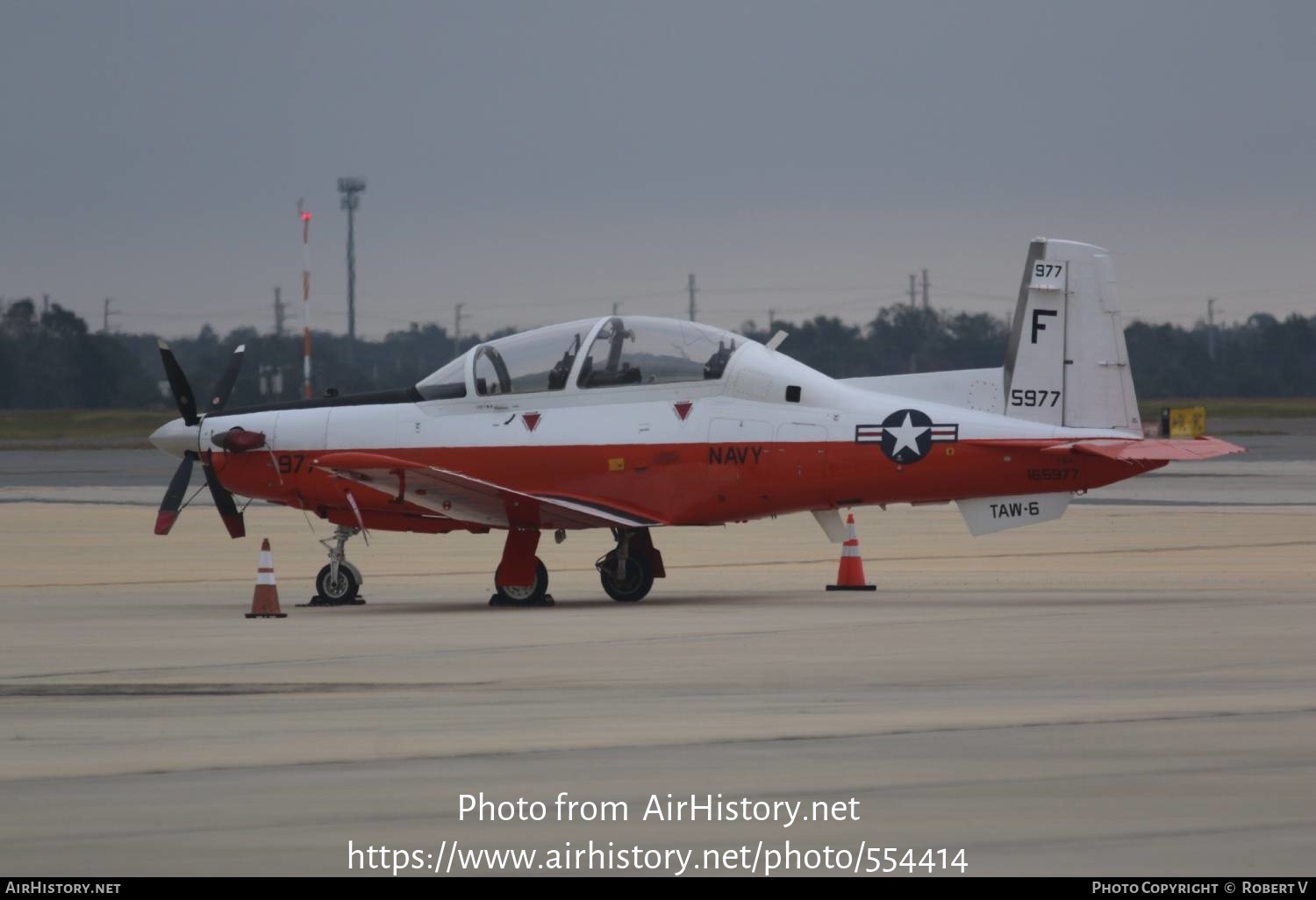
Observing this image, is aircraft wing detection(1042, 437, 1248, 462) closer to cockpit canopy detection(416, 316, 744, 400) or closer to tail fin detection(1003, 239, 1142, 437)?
tail fin detection(1003, 239, 1142, 437)

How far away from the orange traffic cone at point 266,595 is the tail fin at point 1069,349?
6093 mm

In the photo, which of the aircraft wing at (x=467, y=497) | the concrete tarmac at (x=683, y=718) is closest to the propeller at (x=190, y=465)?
the concrete tarmac at (x=683, y=718)

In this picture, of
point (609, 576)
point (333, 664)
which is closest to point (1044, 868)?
point (333, 664)

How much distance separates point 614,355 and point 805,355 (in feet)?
237

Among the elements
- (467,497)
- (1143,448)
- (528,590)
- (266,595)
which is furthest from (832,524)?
(266,595)

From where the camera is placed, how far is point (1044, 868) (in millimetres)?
6277

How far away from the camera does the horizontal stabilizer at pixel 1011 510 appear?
52.1ft

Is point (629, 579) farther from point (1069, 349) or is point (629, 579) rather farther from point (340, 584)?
point (1069, 349)

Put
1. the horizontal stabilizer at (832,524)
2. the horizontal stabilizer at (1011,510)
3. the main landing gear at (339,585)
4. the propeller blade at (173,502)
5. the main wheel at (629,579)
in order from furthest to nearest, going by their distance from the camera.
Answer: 1. the propeller blade at (173,502)
2. the main wheel at (629,579)
3. the main landing gear at (339,585)
4. the horizontal stabilizer at (832,524)
5. the horizontal stabilizer at (1011,510)

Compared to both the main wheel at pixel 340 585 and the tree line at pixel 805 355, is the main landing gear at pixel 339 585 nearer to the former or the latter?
the main wheel at pixel 340 585

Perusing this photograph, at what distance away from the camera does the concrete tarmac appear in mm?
6836

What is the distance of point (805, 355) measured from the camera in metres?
88.4

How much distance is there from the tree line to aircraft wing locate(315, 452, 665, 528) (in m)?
51.9

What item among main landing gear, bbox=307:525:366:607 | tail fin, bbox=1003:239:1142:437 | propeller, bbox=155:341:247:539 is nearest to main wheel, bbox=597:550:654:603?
main landing gear, bbox=307:525:366:607
